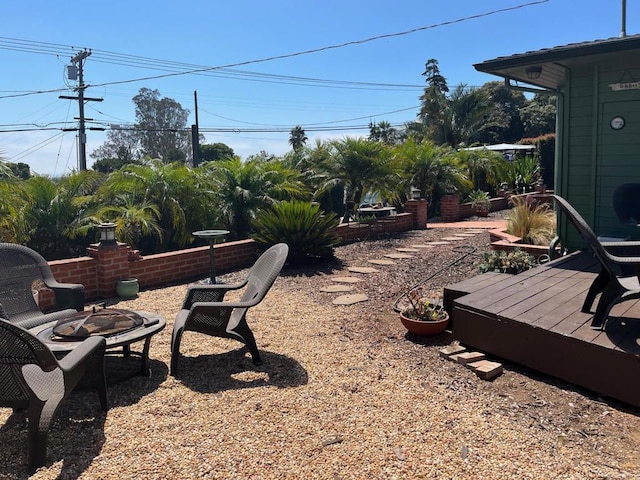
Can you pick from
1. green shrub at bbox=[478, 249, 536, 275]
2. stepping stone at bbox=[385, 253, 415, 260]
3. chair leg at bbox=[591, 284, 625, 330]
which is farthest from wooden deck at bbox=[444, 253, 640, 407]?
stepping stone at bbox=[385, 253, 415, 260]

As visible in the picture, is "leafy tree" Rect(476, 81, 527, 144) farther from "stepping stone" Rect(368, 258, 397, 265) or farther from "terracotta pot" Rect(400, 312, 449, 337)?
"terracotta pot" Rect(400, 312, 449, 337)

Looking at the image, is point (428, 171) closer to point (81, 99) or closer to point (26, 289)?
point (26, 289)

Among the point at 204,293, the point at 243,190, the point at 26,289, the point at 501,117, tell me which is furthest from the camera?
the point at 501,117

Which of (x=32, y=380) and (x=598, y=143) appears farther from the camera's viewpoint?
(x=598, y=143)

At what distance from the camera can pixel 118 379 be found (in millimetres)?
3227

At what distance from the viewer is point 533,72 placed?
6.03 m

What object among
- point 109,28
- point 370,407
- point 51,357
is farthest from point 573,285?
point 109,28

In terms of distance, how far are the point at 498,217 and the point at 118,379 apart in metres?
13.2

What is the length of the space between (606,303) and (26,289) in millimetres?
4221

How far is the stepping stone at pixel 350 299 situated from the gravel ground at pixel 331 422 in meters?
1.22

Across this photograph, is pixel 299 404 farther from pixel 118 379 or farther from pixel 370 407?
pixel 118 379

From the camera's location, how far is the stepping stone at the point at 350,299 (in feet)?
17.6

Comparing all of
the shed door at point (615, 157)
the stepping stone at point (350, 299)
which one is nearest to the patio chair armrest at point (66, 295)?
the stepping stone at point (350, 299)

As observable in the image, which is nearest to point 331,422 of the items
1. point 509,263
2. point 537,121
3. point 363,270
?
point 509,263
